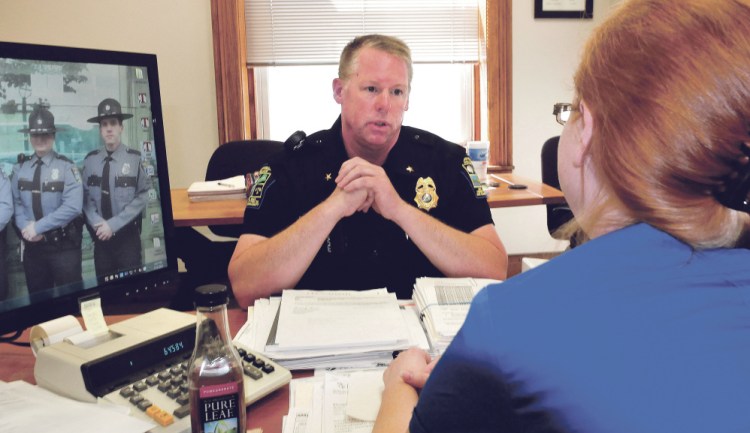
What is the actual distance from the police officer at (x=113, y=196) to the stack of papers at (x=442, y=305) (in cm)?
53

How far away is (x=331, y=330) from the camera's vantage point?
42.1 inches

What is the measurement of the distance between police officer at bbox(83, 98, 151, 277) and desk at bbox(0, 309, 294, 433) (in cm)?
25

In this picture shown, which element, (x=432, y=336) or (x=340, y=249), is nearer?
(x=432, y=336)

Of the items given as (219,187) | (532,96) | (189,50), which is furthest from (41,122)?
(532,96)

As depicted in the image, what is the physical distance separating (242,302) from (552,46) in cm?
304

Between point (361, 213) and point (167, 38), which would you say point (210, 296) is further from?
point (167, 38)

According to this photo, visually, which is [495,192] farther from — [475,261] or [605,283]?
[605,283]

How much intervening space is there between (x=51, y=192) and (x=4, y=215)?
0.07 metres

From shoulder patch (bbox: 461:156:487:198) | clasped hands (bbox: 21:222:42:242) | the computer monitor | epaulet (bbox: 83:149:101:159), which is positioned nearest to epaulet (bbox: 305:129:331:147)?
shoulder patch (bbox: 461:156:487:198)

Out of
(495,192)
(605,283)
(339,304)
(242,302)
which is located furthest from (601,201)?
(495,192)

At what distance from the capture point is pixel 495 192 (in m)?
2.62

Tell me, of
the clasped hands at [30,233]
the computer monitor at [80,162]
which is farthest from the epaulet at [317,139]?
the clasped hands at [30,233]

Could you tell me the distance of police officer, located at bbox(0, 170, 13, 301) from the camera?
79 centimetres

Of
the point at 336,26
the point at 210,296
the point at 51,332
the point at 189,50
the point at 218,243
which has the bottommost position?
the point at 218,243
